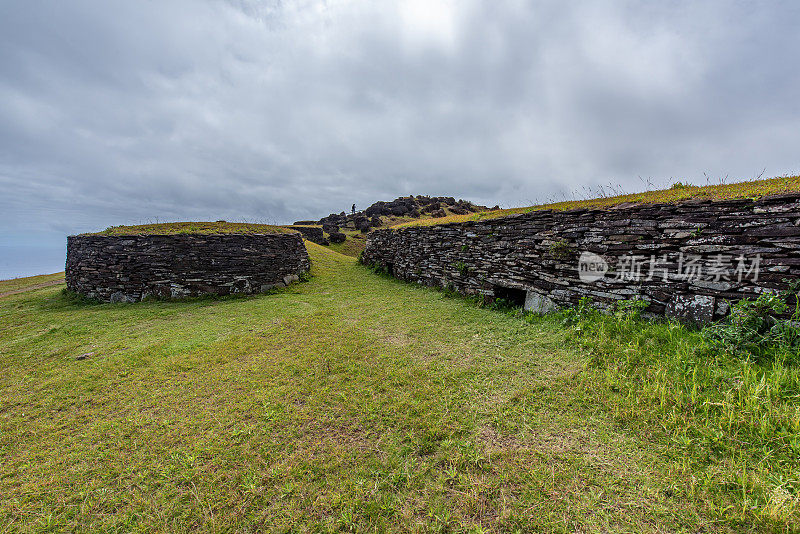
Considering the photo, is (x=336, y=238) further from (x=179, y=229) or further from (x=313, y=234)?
(x=179, y=229)

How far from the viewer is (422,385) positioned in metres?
A: 4.33

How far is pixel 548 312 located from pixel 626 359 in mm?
2366

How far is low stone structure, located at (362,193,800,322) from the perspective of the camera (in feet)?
13.6

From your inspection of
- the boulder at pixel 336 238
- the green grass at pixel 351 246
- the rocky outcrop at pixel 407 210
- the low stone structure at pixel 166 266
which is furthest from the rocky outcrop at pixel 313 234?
the low stone structure at pixel 166 266

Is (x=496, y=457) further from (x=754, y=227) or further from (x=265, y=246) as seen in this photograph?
(x=265, y=246)

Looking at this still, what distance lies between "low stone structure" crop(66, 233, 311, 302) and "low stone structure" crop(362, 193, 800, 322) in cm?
893

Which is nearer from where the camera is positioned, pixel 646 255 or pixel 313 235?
pixel 646 255

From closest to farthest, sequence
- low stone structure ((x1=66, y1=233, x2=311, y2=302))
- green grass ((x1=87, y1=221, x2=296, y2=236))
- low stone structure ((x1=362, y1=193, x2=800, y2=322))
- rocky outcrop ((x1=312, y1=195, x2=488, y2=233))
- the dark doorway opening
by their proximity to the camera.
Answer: low stone structure ((x1=362, y1=193, x2=800, y2=322)) < the dark doorway opening < low stone structure ((x1=66, y1=233, x2=311, y2=302)) < green grass ((x1=87, y1=221, x2=296, y2=236)) < rocky outcrop ((x1=312, y1=195, x2=488, y2=233))

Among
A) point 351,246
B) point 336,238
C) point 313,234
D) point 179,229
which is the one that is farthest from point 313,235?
point 179,229

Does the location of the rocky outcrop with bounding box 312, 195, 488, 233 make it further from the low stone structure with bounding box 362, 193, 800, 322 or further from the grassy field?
the grassy field

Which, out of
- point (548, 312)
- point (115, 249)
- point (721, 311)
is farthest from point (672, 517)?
point (115, 249)

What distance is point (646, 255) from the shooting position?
5246 mm

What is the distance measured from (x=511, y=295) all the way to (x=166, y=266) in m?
12.4

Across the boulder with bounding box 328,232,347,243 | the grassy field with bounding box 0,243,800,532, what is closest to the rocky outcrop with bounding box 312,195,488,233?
the boulder with bounding box 328,232,347,243
